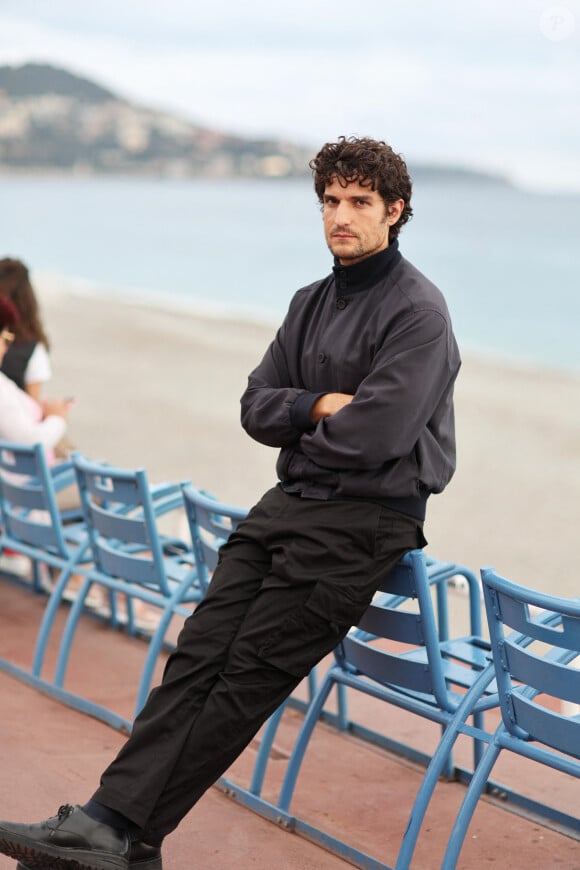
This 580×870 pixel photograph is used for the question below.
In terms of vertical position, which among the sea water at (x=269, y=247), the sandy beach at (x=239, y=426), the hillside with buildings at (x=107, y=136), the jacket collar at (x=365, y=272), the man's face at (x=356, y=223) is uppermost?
the hillside with buildings at (x=107, y=136)

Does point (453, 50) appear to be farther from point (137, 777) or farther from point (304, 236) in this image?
point (137, 777)


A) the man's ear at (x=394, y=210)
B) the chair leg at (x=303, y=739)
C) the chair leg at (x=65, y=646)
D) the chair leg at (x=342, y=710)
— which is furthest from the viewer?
the chair leg at (x=65, y=646)

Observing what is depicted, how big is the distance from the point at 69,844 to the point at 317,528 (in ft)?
2.76

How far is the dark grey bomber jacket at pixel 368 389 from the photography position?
2752 mm

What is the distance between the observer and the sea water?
40.7 metres

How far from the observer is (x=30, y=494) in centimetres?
447

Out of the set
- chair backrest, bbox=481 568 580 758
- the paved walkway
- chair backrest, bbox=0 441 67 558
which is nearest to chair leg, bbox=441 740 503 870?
chair backrest, bbox=481 568 580 758

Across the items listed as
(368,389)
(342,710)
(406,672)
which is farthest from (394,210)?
(342,710)

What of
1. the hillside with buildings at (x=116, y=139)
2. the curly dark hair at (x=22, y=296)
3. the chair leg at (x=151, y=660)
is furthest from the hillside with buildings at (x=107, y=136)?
the chair leg at (x=151, y=660)

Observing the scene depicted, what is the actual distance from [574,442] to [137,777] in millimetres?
21527

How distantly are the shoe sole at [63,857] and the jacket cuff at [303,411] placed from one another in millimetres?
1011

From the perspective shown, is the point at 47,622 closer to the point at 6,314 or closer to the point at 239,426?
the point at 6,314

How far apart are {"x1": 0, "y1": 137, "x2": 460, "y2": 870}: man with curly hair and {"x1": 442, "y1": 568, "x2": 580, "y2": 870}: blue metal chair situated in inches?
12.6

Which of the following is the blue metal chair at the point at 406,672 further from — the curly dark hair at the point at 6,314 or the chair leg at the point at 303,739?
the curly dark hair at the point at 6,314
